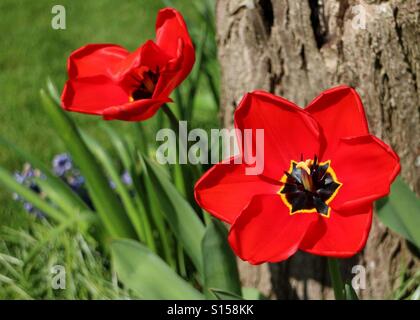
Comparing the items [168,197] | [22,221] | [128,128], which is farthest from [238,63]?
[128,128]

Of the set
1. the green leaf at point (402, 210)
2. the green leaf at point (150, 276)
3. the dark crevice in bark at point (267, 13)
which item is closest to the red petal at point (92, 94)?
the green leaf at point (150, 276)

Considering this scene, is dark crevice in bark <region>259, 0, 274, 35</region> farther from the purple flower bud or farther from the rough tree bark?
the purple flower bud

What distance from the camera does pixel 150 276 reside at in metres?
1.69

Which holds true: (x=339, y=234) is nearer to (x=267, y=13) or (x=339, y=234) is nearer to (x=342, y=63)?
(x=342, y=63)

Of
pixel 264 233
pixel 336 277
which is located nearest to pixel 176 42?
pixel 264 233

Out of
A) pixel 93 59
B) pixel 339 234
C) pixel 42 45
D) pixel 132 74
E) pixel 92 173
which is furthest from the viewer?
pixel 42 45

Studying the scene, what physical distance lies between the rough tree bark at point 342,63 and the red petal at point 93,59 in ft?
1.35

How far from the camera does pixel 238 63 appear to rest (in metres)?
1.84

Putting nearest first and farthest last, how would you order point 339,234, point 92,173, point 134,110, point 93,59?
point 339,234 < point 134,110 < point 93,59 < point 92,173

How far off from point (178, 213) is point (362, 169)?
59 cm

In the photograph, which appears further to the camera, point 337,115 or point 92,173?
point 92,173

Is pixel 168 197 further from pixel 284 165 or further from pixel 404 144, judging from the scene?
pixel 404 144

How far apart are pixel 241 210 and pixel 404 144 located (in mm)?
693

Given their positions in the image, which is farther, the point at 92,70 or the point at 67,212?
the point at 67,212
